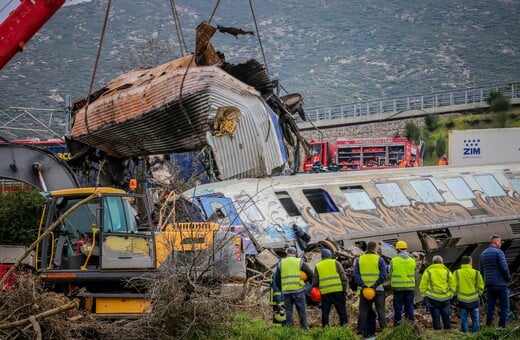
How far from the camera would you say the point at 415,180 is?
22688 mm

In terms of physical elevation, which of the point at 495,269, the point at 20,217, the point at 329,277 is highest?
the point at 20,217

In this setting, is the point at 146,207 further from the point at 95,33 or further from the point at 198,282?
the point at 95,33

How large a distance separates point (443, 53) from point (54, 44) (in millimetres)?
53959

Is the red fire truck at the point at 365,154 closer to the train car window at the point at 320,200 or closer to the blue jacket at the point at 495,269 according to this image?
the train car window at the point at 320,200

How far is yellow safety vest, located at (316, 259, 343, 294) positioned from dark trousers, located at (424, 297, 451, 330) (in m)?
1.79

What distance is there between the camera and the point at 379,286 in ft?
47.7

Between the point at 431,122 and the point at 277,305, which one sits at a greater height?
the point at 431,122

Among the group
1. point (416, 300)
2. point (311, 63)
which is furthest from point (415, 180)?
point (311, 63)

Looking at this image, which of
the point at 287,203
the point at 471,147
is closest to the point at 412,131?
the point at 471,147

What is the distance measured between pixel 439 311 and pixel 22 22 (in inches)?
324

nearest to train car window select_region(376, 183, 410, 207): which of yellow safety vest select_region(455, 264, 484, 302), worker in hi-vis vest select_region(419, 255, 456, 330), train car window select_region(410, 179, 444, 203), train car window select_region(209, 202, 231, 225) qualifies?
train car window select_region(410, 179, 444, 203)

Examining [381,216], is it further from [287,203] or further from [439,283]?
[439,283]

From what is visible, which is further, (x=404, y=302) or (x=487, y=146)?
(x=487, y=146)

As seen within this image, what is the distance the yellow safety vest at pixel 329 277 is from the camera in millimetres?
14414
